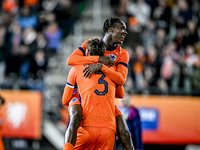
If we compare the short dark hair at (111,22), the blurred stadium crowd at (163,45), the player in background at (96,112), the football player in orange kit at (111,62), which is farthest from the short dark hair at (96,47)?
the blurred stadium crowd at (163,45)

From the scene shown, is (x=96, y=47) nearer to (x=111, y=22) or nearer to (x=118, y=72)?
(x=118, y=72)

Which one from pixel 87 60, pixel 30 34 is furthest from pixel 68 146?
pixel 30 34

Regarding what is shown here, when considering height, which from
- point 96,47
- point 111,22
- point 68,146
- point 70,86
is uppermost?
point 111,22

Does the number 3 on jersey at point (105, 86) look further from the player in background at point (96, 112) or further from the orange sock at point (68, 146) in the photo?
the orange sock at point (68, 146)

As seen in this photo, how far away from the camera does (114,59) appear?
16.9 ft

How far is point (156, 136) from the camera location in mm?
11148

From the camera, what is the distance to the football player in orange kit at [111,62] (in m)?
4.46

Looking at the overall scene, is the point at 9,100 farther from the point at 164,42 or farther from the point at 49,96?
the point at 164,42

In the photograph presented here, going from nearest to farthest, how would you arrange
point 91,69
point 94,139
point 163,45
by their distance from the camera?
point 94,139, point 91,69, point 163,45

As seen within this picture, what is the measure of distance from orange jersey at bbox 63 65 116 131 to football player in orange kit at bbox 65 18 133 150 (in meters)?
0.08

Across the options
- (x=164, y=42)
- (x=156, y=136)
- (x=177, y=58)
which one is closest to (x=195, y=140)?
(x=156, y=136)

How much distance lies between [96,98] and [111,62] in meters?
0.62

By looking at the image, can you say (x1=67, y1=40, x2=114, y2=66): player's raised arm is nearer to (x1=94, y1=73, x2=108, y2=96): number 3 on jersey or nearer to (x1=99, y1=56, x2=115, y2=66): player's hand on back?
(x1=99, y1=56, x2=115, y2=66): player's hand on back

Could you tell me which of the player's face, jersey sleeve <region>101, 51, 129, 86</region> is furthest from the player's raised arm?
the player's face
